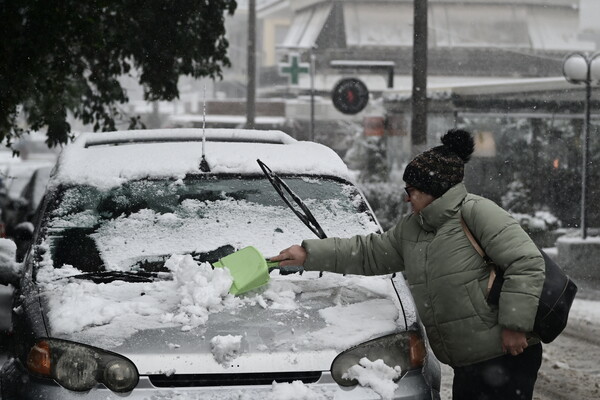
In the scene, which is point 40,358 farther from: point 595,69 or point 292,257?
point 595,69

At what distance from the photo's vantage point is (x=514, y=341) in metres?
3.58

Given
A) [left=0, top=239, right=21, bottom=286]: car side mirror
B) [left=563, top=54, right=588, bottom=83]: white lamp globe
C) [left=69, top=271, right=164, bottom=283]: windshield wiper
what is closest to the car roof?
[left=0, top=239, right=21, bottom=286]: car side mirror

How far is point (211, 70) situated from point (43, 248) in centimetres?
787

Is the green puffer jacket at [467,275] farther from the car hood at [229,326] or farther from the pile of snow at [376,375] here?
the pile of snow at [376,375]

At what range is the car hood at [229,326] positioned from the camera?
3457 mm

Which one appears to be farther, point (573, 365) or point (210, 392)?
point (573, 365)

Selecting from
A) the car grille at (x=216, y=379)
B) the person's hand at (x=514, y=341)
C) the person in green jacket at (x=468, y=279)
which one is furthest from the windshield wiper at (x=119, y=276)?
the person's hand at (x=514, y=341)

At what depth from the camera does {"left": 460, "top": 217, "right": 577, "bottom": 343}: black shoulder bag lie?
3.57 m

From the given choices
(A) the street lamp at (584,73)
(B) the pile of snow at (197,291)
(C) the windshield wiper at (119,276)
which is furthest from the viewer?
(A) the street lamp at (584,73)

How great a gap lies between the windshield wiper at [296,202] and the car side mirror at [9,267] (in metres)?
1.31

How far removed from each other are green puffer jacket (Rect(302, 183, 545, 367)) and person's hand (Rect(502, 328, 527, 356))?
0.15 ft

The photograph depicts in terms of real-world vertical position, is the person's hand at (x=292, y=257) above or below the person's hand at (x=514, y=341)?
above

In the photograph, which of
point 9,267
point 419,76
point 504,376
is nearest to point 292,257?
point 504,376

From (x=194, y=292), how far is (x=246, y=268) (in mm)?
293
